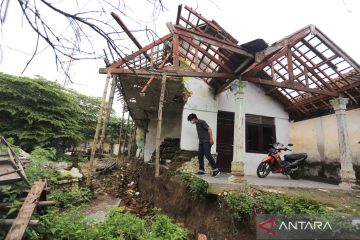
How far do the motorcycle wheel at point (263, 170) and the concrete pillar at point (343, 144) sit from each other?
6.93 feet

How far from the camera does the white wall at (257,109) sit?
28.7 ft

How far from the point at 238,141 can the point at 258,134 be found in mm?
Answer: 3348

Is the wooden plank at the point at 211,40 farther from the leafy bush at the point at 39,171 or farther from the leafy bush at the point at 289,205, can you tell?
the leafy bush at the point at 39,171

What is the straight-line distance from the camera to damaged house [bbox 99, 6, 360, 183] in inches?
250

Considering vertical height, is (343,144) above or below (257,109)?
below

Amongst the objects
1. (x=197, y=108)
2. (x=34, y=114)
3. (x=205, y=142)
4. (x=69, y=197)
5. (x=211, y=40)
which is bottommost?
(x=69, y=197)

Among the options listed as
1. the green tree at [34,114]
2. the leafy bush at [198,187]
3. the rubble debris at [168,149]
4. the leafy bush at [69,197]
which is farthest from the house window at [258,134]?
the green tree at [34,114]

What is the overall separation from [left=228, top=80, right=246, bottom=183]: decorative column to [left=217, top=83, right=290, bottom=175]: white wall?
7.48ft

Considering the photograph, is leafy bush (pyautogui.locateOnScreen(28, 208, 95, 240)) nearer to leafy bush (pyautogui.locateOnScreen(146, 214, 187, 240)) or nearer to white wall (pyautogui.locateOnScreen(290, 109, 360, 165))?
leafy bush (pyautogui.locateOnScreen(146, 214, 187, 240))

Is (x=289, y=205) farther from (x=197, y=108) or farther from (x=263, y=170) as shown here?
(x=197, y=108)

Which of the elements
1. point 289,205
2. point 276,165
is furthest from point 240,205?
point 276,165

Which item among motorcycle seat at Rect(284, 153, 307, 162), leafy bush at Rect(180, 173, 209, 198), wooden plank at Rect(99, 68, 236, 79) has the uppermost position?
wooden plank at Rect(99, 68, 236, 79)

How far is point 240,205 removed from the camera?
379 cm

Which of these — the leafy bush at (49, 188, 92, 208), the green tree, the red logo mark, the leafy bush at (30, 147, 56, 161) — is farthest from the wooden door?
the green tree
